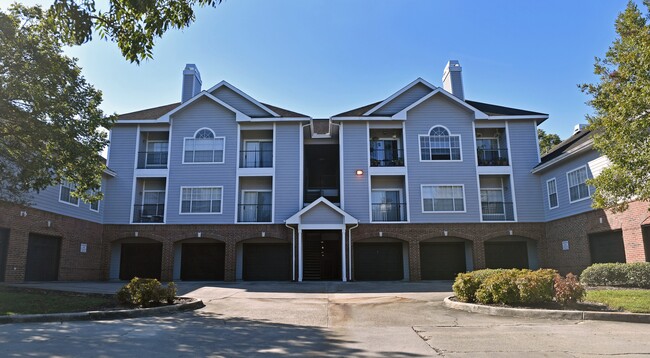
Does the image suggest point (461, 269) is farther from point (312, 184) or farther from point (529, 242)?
point (312, 184)

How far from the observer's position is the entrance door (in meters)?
24.9

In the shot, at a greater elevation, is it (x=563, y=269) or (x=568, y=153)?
(x=568, y=153)

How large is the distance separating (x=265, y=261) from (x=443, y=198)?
10.2 metres

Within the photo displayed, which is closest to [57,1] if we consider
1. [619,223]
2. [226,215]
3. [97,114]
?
[97,114]

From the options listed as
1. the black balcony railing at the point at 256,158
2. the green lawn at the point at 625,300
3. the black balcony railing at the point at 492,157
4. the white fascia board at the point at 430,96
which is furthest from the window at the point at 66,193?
the green lawn at the point at 625,300

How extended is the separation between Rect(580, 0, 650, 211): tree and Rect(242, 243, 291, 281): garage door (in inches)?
656

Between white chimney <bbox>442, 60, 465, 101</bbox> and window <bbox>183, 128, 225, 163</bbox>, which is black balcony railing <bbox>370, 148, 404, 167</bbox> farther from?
window <bbox>183, 128, 225, 163</bbox>

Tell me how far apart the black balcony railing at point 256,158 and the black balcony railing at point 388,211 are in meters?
6.28

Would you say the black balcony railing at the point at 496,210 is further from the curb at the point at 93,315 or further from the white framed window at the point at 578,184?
the curb at the point at 93,315

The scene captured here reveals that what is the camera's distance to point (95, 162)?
13617mm

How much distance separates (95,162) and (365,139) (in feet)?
49.2

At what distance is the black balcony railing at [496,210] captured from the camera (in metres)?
25.1

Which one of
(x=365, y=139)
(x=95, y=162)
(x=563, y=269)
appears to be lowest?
(x=563, y=269)

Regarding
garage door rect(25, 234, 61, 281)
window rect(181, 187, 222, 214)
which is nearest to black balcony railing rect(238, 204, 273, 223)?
window rect(181, 187, 222, 214)
